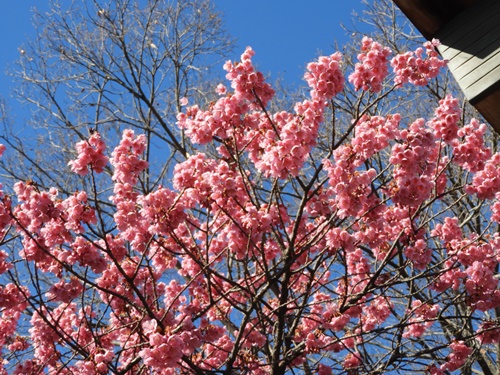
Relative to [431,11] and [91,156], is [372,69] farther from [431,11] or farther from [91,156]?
[91,156]

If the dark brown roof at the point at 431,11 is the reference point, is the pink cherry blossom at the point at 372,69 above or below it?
above

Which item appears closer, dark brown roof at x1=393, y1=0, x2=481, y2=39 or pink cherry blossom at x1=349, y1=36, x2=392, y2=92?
dark brown roof at x1=393, y1=0, x2=481, y2=39

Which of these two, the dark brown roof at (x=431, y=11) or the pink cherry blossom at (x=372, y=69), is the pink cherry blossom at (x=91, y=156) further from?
the dark brown roof at (x=431, y=11)

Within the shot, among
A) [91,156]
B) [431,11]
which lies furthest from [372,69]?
[91,156]

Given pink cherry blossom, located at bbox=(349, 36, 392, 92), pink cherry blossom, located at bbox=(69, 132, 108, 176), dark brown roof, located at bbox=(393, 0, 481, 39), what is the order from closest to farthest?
dark brown roof, located at bbox=(393, 0, 481, 39) → pink cherry blossom, located at bbox=(69, 132, 108, 176) → pink cherry blossom, located at bbox=(349, 36, 392, 92)

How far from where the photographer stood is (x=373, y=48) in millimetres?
5082

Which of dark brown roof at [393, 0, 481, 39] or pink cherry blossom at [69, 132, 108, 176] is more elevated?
pink cherry blossom at [69, 132, 108, 176]


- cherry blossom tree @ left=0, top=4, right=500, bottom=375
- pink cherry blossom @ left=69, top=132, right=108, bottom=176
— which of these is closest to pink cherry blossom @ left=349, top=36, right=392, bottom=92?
cherry blossom tree @ left=0, top=4, right=500, bottom=375

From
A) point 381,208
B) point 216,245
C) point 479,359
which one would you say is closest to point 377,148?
point 381,208

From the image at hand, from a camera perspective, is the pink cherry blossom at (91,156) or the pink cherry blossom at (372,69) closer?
the pink cherry blossom at (91,156)

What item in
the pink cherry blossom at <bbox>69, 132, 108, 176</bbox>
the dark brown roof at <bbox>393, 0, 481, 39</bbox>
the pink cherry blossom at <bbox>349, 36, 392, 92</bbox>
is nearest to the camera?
the dark brown roof at <bbox>393, 0, 481, 39</bbox>

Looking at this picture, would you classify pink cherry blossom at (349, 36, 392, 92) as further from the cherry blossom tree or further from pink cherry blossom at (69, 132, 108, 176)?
pink cherry blossom at (69, 132, 108, 176)

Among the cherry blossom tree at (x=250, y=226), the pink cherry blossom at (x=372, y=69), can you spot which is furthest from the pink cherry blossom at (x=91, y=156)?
the pink cherry blossom at (x=372, y=69)

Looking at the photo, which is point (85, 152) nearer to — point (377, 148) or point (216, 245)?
point (216, 245)
